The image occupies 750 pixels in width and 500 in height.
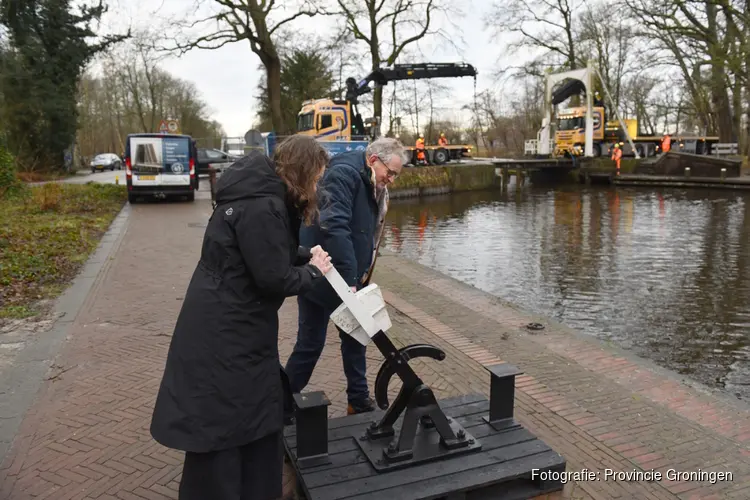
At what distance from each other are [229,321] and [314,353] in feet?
4.38

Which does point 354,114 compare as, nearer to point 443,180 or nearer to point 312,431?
point 443,180

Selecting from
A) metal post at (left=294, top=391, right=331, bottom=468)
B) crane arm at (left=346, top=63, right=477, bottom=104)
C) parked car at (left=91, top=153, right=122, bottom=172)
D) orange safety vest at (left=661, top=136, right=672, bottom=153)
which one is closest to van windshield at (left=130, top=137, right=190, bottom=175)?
crane arm at (left=346, top=63, right=477, bottom=104)

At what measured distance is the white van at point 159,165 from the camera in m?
16.9

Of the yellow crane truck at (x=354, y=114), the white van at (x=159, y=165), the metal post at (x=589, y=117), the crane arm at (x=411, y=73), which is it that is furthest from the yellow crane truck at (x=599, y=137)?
the white van at (x=159, y=165)

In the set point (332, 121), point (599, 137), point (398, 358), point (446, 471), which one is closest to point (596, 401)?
point (446, 471)

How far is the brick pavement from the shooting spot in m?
3.01

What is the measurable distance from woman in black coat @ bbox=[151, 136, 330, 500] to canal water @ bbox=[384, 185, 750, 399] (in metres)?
4.26

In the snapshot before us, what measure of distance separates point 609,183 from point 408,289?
939 inches

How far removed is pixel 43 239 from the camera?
9.70m

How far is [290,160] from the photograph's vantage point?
7.56ft

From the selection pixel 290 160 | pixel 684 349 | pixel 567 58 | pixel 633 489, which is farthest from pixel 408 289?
pixel 567 58

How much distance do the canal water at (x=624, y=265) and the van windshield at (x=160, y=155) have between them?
21.6 feet

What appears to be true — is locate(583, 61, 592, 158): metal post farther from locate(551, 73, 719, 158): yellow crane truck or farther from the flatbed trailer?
the flatbed trailer

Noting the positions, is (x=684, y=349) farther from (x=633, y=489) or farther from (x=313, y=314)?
(x=313, y=314)
